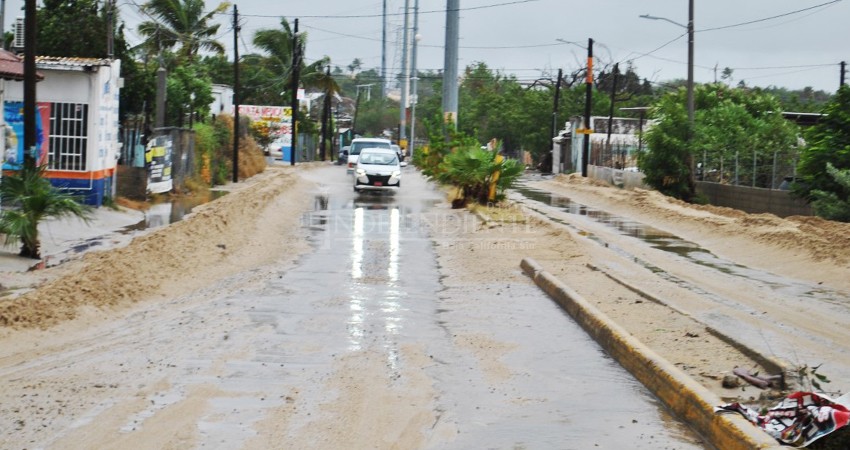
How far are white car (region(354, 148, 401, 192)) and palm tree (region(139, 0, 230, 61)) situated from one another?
57.0ft

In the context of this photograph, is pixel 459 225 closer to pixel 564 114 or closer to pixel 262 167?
pixel 262 167

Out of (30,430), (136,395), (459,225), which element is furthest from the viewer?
(459,225)

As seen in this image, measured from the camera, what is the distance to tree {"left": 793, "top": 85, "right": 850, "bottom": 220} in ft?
86.3

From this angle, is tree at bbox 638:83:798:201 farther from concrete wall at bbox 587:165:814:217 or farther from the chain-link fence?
concrete wall at bbox 587:165:814:217

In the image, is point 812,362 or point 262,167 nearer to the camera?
point 812,362

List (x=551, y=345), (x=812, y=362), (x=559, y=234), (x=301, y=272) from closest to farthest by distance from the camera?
(x=812, y=362) → (x=551, y=345) → (x=301, y=272) → (x=559, y=234)

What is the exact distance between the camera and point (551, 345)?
11.4 meters

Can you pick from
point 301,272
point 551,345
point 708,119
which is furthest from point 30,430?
point 708,119

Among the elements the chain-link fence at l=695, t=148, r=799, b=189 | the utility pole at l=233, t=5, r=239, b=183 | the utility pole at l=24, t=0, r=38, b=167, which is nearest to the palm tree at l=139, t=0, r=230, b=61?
the utility pole at l=233, t=5, r=239, b=183

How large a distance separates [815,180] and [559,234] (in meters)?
7.85

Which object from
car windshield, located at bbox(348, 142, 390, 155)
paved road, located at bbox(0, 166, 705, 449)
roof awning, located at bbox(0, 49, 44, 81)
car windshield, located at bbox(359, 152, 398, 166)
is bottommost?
paved road, located at bbox(0, 166, 705, 449)

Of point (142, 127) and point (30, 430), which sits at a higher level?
point (142, 127)

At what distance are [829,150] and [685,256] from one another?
290 inches

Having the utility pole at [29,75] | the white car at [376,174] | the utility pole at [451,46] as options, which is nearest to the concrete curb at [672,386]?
the utility pole at [29,75]
